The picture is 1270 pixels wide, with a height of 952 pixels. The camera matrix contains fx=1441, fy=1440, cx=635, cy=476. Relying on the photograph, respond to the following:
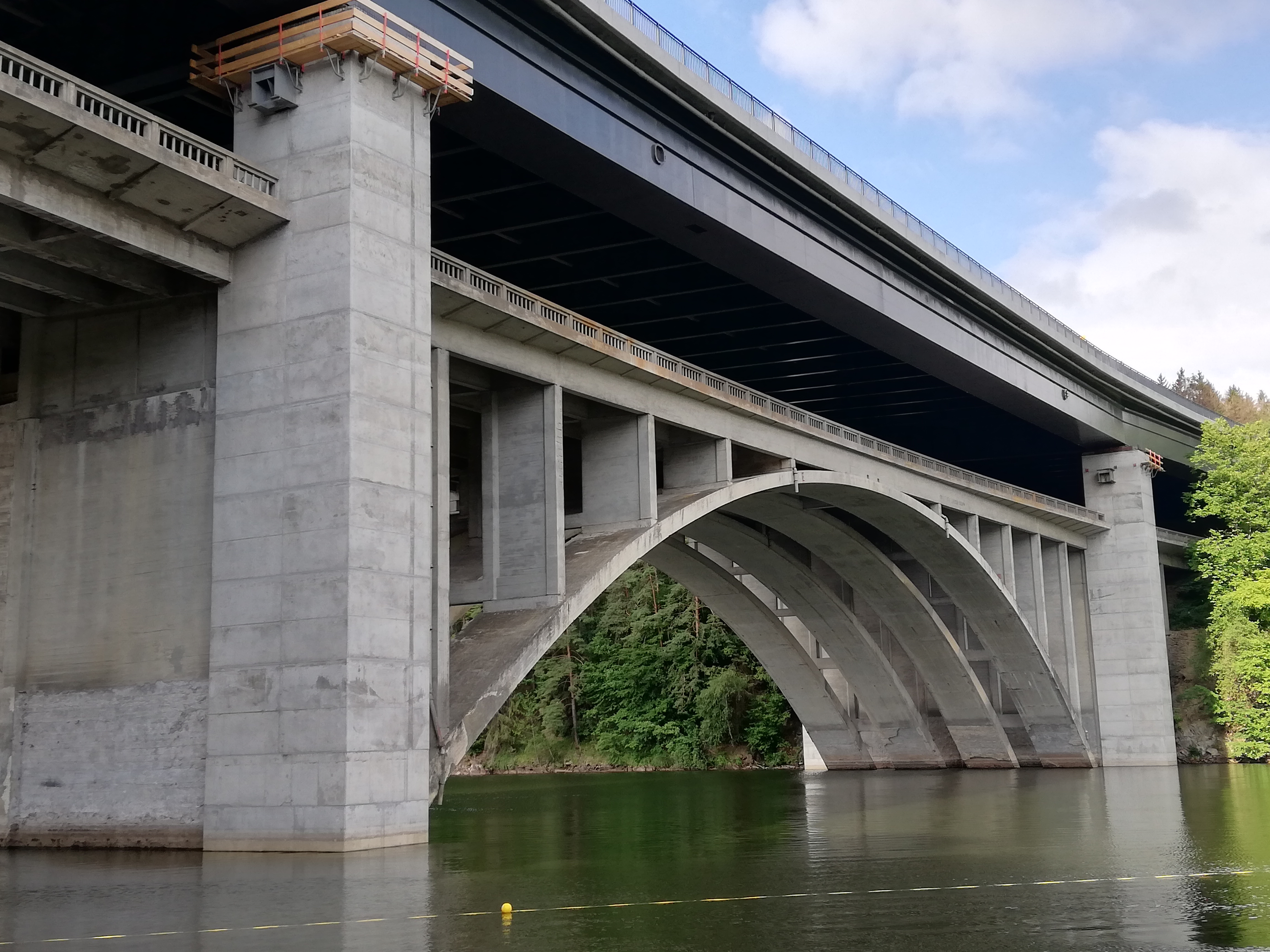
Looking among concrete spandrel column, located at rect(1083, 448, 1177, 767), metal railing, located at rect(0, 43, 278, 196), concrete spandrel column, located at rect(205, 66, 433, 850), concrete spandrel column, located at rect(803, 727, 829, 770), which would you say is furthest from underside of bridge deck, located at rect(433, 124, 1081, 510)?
A: concrete spandrel column, located at rect(803, 727, 829, 770)

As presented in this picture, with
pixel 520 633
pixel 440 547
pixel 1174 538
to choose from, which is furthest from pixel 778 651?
pixel 440 547

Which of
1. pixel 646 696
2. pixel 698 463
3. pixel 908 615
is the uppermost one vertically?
pixel 698 463

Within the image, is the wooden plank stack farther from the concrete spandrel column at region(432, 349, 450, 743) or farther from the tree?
the tree

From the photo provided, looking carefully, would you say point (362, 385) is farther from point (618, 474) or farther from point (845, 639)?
point (845, 639)

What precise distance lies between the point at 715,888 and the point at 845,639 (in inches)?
1711

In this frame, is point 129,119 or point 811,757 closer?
point 129,119

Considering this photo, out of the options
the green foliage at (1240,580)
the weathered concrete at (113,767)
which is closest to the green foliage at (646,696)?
the green foliage at (1240,580)

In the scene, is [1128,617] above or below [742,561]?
below

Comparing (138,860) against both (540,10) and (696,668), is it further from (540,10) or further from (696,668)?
(696,668)

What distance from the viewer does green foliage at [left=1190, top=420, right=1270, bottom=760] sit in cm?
6400

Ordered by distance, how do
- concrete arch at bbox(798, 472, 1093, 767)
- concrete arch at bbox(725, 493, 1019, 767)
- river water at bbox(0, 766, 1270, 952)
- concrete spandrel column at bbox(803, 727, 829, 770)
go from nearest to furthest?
1. river water at bbox(0, 766, 1270, 952)
2. concrete arch at bbox(798, 472, 1093, 767)
3. concrete arch at bbox(725, 493, 1019, 767)
4. concrete spandrel column at bbox(803, 727, 829, 770)

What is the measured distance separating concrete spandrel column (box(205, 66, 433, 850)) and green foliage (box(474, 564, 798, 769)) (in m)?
65.0

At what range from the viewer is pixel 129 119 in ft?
77.5

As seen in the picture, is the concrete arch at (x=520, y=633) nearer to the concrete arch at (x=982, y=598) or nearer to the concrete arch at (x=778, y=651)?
the concrete arch at (x=982, y=598)
